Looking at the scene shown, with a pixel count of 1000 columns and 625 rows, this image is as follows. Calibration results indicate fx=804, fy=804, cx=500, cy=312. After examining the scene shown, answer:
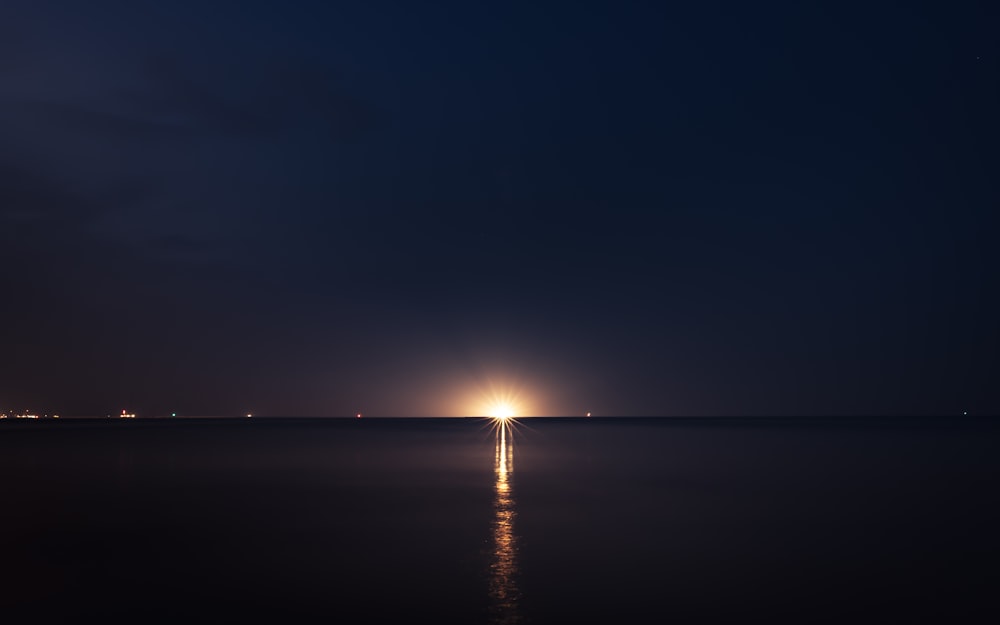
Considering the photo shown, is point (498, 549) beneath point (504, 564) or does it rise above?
above

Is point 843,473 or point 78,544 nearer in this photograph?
point 78,544

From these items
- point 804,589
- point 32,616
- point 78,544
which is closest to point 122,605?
point 32,616

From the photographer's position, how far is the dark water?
59.2 feet

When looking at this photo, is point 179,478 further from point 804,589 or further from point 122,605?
point 804,589

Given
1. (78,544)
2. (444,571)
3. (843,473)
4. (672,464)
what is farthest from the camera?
(672,464)

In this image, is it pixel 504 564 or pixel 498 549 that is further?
pixel 498 549

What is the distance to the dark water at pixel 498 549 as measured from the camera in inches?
710

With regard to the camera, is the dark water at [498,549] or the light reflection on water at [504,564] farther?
the dark water at [498,549]

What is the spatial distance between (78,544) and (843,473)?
4651 cm

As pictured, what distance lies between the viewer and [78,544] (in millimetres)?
26016

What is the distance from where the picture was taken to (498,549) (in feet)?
81.8

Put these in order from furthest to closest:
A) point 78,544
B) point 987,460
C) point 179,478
Answer: point 987,460
point 179,478
point 78,544

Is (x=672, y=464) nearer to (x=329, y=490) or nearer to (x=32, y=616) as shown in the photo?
(x=329, y=490)

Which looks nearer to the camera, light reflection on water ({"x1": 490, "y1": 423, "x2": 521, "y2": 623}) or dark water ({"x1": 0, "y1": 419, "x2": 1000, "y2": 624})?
light reflection on water ({"x1": 490, "y1": 423, "x2": 521, "y2": 623})
